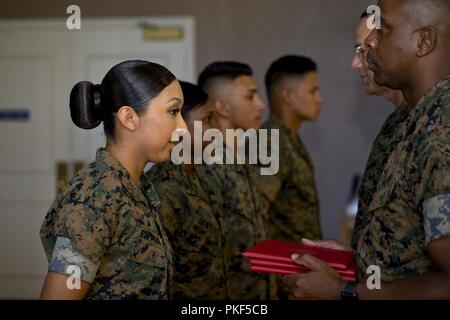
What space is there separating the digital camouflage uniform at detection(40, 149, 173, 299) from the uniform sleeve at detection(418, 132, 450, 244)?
658mm

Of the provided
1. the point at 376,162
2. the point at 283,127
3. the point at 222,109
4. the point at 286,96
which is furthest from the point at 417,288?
the point at 286,96

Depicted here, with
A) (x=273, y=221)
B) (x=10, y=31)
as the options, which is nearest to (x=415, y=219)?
(x=273, y=221)

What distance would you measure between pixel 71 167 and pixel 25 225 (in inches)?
20.6

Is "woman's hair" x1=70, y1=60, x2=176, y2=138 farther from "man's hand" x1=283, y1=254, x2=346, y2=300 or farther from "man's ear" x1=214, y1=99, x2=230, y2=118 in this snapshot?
"man's ear" x1=214, y1=99, x2=230, y2=118

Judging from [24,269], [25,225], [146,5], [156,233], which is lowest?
[24,269]

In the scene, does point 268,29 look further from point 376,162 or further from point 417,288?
point 417,288

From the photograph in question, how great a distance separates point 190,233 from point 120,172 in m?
0.64

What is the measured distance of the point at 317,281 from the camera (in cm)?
164

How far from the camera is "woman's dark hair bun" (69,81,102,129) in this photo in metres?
1.62

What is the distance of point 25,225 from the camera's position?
457cm

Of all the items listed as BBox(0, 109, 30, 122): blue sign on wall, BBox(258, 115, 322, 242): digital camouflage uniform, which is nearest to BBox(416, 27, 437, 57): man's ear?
BBox(258, 115, 322, 242): digital camouflage uniform

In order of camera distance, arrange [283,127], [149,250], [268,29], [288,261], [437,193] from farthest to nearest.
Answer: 1. [268,29]
2. [283,127]
3. [288,261]
4. [149,250]
5. [437,193]

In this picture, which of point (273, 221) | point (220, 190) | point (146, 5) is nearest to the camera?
point (220, 190)
